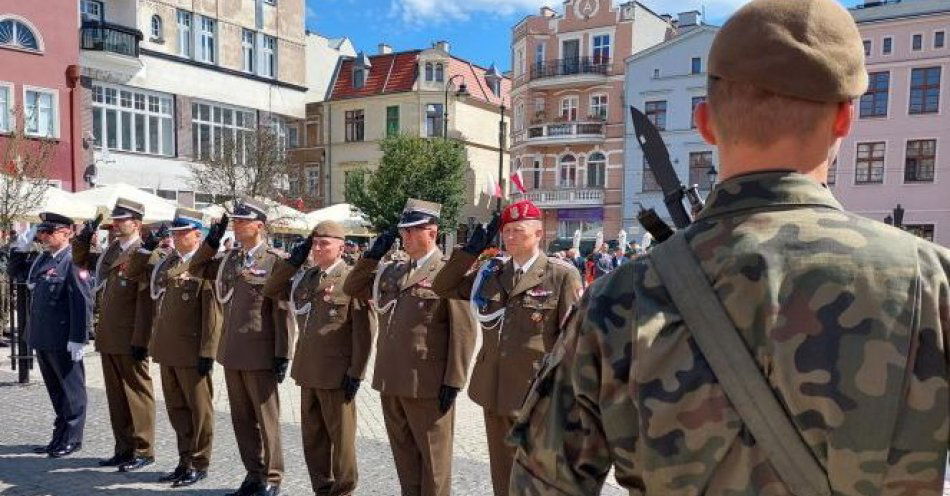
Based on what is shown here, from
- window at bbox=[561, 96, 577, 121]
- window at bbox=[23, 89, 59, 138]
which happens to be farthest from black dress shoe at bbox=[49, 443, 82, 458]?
window at bbox=[561, 96, 577, 121]

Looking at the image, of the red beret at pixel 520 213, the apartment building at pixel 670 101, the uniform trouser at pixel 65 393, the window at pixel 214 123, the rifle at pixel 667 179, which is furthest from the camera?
the apartment building at pixel 670 101

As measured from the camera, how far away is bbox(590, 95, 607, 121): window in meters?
36.5

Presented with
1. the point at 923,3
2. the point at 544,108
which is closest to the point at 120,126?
the point at 544,108

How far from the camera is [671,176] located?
1.81 meters

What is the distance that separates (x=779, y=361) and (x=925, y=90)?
34403mm

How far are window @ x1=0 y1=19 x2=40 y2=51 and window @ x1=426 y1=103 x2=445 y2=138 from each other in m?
20.4

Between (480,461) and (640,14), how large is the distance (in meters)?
34.6

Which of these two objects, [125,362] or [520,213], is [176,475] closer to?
[125,362]

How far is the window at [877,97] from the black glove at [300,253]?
31302 mm

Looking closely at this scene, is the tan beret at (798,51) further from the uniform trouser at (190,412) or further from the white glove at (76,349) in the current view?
the white glove at (76,349)

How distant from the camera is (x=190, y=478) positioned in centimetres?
524

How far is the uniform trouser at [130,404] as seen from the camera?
5.66 metres

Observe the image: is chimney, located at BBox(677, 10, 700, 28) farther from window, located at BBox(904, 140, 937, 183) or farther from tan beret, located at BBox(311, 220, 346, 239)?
tan beret, located at BBox(311, 220, 346, 239)

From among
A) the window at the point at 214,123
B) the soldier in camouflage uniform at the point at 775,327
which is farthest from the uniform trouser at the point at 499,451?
the window at the point at 214,123
